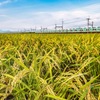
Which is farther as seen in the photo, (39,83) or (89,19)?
(89,19)

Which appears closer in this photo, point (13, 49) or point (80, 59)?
point (80, 59)

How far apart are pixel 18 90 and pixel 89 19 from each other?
79174 mm

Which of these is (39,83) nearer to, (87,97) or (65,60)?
(87,97)

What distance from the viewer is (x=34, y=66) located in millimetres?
1765

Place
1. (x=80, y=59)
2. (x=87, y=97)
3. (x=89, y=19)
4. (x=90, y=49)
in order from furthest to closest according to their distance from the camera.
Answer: (x=89, y=19)
(x=90, y=49)
(x=80, y=59)
(x=87, y=97)

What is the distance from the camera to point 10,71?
7.67 ft

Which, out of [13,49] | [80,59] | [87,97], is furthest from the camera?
[13,49]

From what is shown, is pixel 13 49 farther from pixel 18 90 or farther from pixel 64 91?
pixel 64 91

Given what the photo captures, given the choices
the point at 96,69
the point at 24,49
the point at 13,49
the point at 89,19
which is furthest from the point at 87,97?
the point at 89,19

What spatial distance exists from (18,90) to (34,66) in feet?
0.86

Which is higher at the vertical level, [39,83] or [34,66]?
[34,66]

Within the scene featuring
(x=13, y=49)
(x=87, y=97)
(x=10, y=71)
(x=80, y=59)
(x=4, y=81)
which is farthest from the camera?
(x=13, y=49)

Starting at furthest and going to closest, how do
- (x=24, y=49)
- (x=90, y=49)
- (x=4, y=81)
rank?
(x=24, y=49), (x=90, y=49), (x=4, y=81)

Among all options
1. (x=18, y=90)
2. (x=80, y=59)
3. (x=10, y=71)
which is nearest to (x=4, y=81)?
(x=10, y=71)
